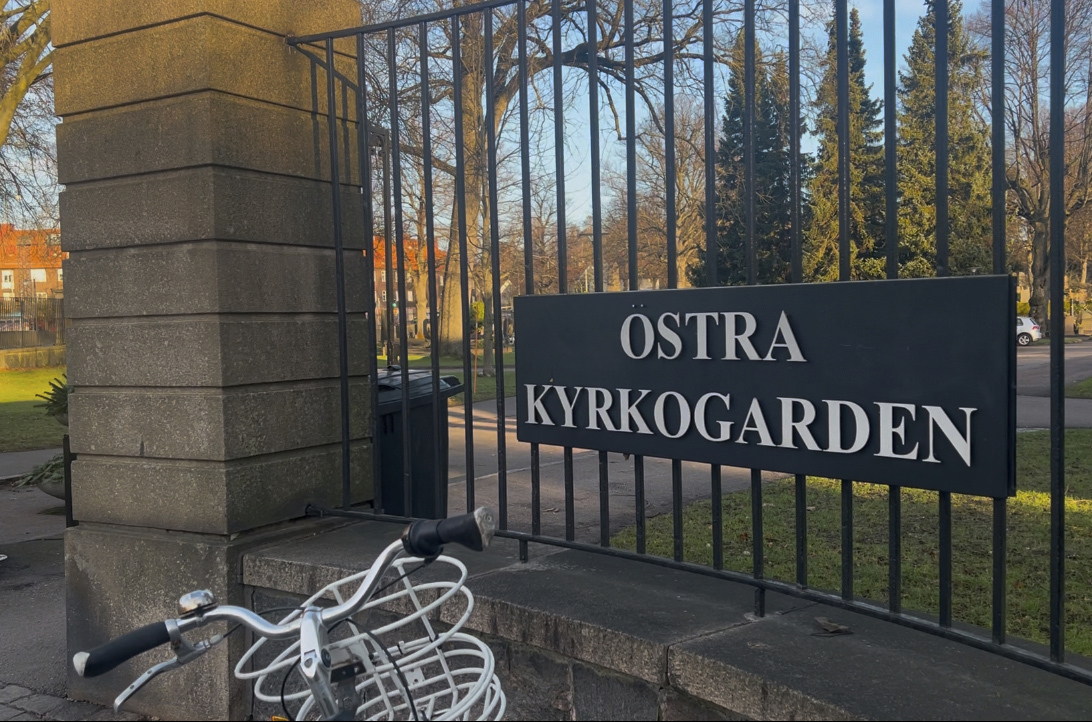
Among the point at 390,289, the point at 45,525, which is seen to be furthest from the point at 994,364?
the point at 45,525

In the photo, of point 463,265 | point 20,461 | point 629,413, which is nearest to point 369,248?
point 463,265

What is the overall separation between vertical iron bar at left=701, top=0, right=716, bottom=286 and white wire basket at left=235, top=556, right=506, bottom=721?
105 cm

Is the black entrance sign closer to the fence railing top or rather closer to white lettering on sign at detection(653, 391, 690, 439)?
white lettering on sign at detection(653, 391, 690, 439)

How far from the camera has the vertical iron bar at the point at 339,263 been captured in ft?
13.4

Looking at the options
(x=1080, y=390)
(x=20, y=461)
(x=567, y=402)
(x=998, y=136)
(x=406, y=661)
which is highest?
(x=998, y=136)

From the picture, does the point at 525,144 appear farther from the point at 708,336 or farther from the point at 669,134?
the point at 708,336

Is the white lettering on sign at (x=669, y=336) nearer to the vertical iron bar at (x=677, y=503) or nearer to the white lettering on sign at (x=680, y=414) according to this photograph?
the white lettering on sign at (x=680, y=414)

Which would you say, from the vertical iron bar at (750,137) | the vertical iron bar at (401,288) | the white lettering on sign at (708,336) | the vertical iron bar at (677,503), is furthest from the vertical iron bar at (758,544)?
the vertical iron bar at (401,288)

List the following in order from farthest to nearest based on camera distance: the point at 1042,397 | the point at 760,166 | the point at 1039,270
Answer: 1. the point at 1039,270
2. the point at 1042,397
3. the point at 760,166

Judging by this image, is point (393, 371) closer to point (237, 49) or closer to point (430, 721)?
point (237, 49)

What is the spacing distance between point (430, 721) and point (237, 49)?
290cm

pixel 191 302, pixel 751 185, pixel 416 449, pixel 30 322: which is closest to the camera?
pixel 751 185

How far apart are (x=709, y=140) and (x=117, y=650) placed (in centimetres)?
217

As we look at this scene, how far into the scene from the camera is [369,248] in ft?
13.3
